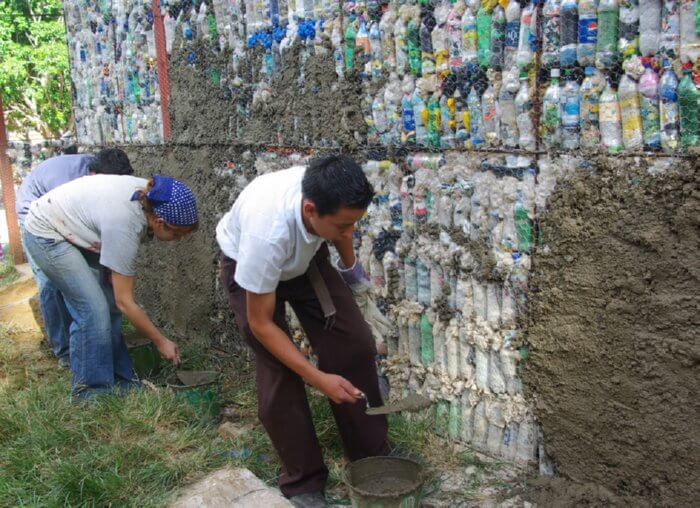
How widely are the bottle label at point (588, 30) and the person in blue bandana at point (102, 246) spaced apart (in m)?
2.02

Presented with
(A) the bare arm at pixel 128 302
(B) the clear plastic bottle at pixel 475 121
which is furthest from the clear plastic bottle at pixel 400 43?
A: (A) the bare arm at pixel 128 302

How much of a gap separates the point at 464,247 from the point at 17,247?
23.6 ft

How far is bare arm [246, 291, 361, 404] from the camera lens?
8.56ft

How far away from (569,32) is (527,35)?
0.18m

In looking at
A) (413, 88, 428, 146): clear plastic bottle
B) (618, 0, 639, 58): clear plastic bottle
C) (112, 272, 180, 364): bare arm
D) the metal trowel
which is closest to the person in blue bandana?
(112, 272, 180, 364): bare arm

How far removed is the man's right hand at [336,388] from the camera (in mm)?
2629

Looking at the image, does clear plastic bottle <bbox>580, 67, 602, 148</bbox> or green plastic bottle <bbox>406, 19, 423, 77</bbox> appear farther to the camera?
green plastic bottle <bbox>406, 19, 423, 77</bbox>

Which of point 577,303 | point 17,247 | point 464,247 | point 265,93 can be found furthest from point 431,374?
point 17,247

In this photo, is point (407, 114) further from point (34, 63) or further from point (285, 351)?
point (34, 63)

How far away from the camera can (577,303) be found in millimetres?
2725

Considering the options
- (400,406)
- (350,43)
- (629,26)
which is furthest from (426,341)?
(629,26)

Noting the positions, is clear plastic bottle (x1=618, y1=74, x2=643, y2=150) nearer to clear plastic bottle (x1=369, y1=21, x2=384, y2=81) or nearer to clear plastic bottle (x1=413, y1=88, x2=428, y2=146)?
clear plastic bottle (x1=413, y1=88, x2=428, y2=146)

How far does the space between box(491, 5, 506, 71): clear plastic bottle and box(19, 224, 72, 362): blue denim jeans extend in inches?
127

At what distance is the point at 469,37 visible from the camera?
2.91m
